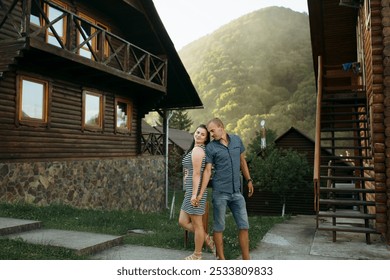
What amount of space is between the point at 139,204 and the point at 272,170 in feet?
22.0

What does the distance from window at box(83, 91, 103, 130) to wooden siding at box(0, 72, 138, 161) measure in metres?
0.22

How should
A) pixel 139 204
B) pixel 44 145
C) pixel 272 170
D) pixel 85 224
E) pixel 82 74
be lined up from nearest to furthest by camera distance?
pixel 85 224 → pixel 44 145 → pixel 82 74 → pixel 139 204 → pixel 272 170

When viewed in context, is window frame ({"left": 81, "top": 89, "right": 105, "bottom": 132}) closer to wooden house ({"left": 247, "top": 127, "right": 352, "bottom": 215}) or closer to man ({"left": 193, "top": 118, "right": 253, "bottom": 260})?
man ({"left": 193, "top": 118, "right": 253, "bottom": 260})

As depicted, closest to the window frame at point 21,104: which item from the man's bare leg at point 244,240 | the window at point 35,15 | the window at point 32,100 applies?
the window at point 32,100

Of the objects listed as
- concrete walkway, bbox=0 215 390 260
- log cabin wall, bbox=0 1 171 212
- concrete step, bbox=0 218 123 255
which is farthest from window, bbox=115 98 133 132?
concrete step, bbox=0 218 123 255

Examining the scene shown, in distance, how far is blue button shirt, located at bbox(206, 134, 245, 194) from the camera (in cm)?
455

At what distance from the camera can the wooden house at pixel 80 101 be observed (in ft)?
30.8

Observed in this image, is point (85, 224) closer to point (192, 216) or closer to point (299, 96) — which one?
point (192, 216)

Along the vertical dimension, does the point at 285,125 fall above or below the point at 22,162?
above

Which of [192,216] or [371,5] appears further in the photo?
[371,5]

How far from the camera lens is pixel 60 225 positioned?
6.95 m

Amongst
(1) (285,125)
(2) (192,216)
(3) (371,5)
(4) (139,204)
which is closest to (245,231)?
(2) (192,216)

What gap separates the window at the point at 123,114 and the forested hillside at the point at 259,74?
162ft

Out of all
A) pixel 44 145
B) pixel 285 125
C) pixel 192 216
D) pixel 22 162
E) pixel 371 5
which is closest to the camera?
pixel 192 216
